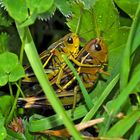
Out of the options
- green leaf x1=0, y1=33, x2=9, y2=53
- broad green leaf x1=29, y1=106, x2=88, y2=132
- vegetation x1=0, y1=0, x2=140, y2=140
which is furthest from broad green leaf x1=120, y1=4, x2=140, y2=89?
green leaf x1=0, y1=33, x2=9, y2=53

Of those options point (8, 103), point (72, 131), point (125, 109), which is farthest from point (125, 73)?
point (8, 103)

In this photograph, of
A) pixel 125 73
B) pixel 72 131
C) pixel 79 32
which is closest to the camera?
pixel 72 131

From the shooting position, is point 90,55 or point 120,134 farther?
point 90,55

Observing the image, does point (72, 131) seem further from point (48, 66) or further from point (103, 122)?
point (48, 66)

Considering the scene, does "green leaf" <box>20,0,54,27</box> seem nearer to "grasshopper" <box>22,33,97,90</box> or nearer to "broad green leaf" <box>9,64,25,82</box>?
"broad green leaf" <box>9,64,25,82</box>

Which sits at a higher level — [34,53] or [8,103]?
[34,53]

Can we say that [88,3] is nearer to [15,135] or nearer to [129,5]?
[129,5]

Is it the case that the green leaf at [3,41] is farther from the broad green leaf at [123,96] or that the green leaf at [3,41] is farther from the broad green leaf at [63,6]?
the broad green leaf at [123,96]
